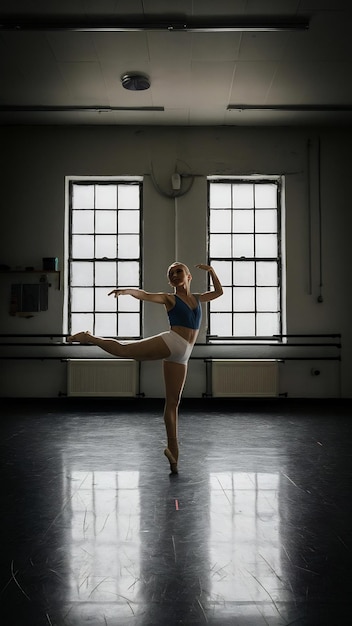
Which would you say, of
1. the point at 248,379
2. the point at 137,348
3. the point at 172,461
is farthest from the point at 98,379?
the point at 137,348

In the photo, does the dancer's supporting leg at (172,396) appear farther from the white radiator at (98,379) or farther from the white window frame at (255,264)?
the white window frame at (255,264)

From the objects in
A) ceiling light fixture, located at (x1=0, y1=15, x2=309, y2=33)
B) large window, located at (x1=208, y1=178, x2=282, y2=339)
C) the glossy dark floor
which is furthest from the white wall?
ceiling light fixture, located at (x1=0, y1=15, x2=309, y2=33)

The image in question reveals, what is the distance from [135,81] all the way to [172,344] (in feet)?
12.4

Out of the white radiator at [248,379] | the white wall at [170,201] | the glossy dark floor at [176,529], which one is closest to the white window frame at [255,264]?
the white wall at [170,201]

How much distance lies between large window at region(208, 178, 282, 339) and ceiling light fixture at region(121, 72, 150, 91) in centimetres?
197

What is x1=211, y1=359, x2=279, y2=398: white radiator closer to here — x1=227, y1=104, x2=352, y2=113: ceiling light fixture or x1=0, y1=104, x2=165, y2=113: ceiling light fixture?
x1=227, y1=104, x2=352, y2=113: ceiling light fixture

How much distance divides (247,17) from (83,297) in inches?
169

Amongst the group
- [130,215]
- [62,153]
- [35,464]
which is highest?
[62,153]

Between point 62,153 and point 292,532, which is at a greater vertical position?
point 62,153

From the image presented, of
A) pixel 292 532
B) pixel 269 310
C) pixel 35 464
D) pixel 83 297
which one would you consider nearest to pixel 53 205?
pixel 83 297

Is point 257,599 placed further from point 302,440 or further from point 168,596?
point 302,440

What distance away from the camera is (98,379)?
24.0 feet

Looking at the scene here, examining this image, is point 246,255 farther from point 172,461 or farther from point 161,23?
point 172,461

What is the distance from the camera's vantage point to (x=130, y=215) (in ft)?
25.8
